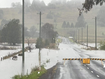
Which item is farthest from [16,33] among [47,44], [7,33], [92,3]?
[92,3]

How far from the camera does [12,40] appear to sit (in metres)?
128

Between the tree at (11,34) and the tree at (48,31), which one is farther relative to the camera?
the tree at (48,31)

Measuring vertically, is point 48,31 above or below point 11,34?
above

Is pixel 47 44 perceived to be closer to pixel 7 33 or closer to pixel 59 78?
pixel 7 33

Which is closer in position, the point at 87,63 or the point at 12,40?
the point at 87,63

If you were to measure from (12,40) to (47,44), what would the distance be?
810 inches

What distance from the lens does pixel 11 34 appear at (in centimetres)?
13025

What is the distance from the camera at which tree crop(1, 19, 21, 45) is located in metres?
129

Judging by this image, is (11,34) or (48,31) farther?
(48,31)

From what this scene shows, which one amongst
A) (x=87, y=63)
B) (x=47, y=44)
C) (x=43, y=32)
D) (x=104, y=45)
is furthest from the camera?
(x=43, y=32)

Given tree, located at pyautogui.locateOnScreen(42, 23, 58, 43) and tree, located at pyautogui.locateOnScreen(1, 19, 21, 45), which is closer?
tree, located at pyautogui.locateOnScreen(1, 19, 21, 45)

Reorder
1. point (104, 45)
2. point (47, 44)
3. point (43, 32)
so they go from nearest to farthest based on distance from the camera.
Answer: point (104, 45) < point (47, 44) < point (43, 32)

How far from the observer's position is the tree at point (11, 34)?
129 metres

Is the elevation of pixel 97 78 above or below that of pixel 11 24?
below
